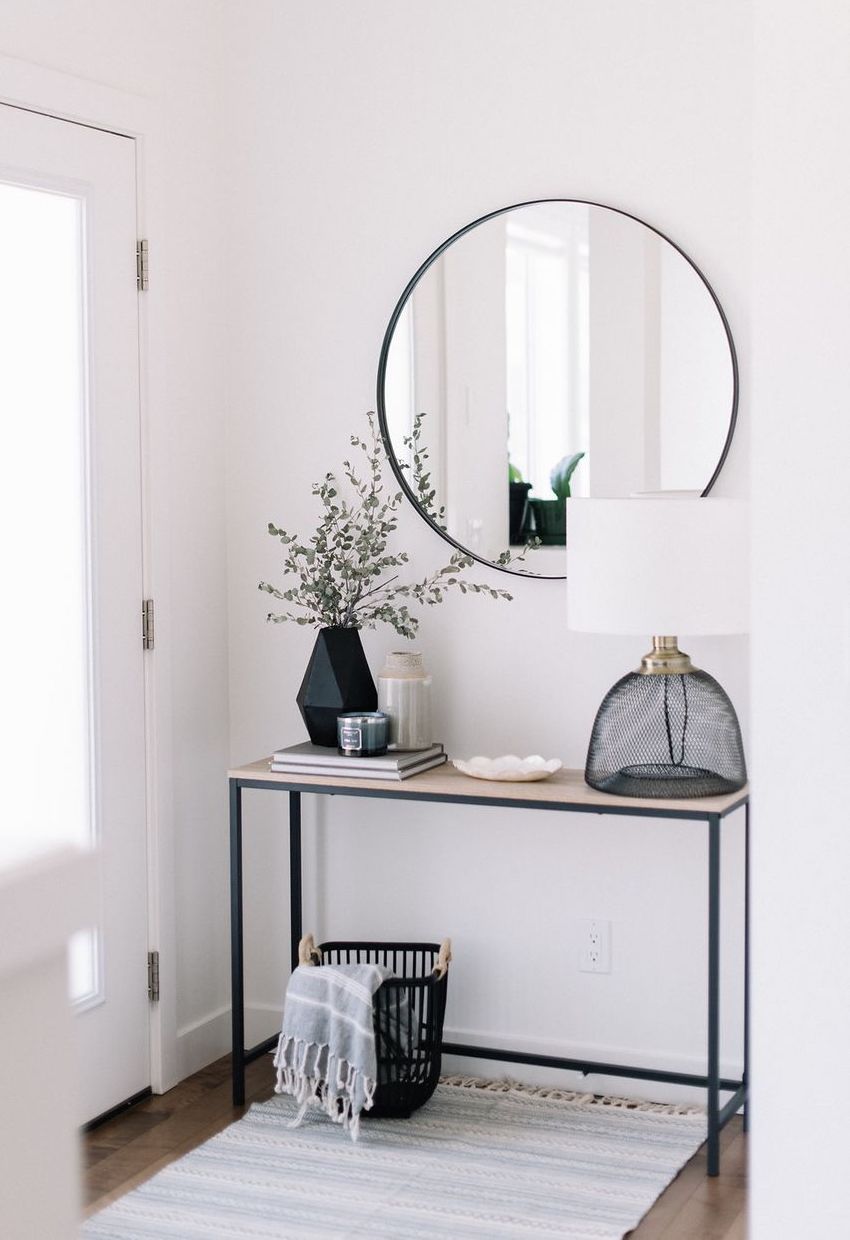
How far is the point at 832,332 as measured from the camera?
65.9 inches

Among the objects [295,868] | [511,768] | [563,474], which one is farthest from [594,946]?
[563,474]

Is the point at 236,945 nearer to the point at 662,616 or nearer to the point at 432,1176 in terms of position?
the point at 432,1176

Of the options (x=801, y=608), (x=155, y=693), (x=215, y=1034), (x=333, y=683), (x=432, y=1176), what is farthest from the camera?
(x=215, y=1034)

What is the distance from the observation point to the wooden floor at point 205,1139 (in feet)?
8.55

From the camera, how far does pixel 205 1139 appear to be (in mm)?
2994

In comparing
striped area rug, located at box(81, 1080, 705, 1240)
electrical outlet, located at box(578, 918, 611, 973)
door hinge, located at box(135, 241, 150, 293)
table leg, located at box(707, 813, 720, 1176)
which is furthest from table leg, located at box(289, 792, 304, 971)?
door hinge, located at box(135, 241, 150, 293)

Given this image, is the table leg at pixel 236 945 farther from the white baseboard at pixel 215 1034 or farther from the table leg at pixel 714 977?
the table leg at pixel 714 977

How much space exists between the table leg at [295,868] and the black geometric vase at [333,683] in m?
0.26

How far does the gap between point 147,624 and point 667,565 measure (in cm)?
119

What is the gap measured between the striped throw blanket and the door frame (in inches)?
15.9

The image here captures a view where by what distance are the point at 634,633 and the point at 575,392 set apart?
27.1 inches

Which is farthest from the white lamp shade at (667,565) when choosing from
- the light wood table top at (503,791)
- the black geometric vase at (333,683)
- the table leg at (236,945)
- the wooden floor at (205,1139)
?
the wooden floor at (205,1139)

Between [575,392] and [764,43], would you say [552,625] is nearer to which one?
[575,392]

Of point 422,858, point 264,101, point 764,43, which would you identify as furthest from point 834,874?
point 264,101
